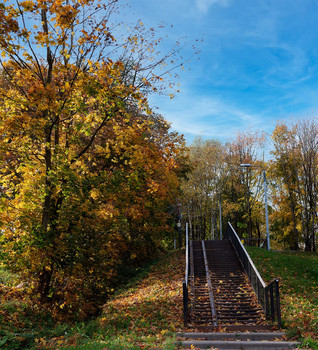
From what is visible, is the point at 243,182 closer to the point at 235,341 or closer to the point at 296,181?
the point at 296,181

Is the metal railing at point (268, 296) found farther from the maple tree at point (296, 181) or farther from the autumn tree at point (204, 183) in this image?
the autumn tree at point (204, 183)

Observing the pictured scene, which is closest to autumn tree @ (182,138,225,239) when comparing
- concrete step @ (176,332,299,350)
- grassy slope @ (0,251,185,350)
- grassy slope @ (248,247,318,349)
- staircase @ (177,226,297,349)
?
grassy slope @ (248,247,318,349)

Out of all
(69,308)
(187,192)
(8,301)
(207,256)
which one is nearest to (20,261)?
(8,301)

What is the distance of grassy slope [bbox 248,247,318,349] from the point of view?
851 centimetres

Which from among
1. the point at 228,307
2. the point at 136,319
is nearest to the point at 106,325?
the point at 136,319

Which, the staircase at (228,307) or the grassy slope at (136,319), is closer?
the grassy slope at (136,319)

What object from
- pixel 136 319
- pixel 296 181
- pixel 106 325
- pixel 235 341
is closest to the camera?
pixel 235 341

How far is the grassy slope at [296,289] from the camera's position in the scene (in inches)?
335

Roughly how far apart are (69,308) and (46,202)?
4.11m

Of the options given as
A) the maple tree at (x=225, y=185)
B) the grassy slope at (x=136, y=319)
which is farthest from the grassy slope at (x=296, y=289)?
the maple tree at (x=225, y=185)

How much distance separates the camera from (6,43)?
8.35 m

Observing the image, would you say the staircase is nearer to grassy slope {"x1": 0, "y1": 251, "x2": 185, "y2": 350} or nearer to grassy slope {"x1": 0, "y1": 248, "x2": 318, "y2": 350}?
grassy slope {"x1": 0, "y1": 248, "x2": 318, "y2": 350}

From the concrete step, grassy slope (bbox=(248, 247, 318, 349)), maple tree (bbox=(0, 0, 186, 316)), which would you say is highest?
maple tree (bbox=(0, 0, 186, 316))

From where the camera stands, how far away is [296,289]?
1348 cm
